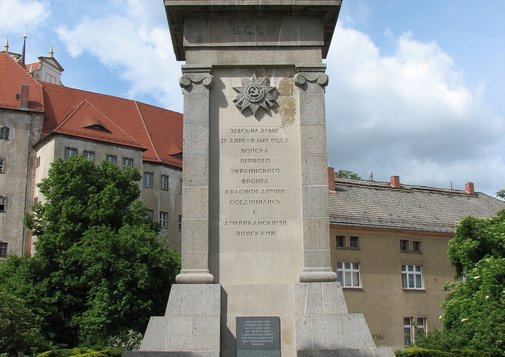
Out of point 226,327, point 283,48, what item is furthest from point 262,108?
point 226,327

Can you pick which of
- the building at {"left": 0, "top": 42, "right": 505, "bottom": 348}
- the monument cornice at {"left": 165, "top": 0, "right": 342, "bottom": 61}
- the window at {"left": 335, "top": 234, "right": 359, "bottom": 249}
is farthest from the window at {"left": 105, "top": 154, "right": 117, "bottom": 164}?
the monument cornice at {"left": 165, "top": 0, "right": 342, "bottom": 61}


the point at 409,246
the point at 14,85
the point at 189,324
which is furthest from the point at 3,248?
the point at 189,324

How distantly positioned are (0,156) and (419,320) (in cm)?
3771

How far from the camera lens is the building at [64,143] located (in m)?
58.6

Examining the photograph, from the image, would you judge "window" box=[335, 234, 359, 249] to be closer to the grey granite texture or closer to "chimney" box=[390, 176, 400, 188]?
"chimney" box=[390, 176, 400, 188]

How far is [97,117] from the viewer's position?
63.7 meters

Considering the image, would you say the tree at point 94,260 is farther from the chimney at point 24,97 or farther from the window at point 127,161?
the chimney at point 24,97

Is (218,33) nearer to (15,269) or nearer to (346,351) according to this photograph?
(346,351)

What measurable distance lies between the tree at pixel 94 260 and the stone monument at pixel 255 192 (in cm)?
2355

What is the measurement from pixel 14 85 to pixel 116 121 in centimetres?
1038

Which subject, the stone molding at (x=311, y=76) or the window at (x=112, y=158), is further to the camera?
the window at (x=112, y=158)

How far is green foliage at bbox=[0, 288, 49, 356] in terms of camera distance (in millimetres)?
21766

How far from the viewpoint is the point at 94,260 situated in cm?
3797

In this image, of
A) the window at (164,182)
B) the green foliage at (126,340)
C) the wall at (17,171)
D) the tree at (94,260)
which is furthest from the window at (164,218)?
the green foliage at (126,340)
